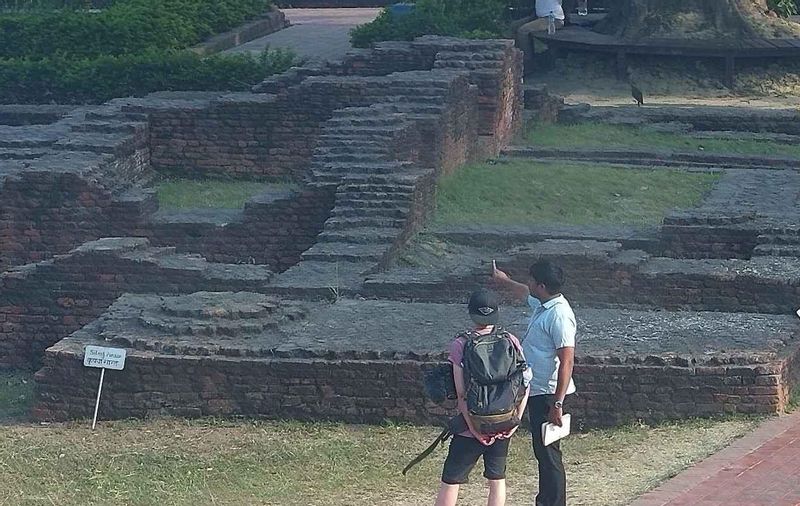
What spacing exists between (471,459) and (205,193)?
309 inches

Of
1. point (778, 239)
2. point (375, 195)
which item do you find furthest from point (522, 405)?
point (375, 195)

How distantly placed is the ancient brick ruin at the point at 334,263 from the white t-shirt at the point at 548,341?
155 centimetres

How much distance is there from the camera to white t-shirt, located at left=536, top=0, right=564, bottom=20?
20.3 metres

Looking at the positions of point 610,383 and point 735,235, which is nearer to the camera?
point 610,383

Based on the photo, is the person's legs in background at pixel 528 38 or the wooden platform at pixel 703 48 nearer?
the wooden platform at pixel 703 48

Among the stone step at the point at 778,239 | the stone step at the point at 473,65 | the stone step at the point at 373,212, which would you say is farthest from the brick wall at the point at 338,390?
the stone step at the point at 473,65

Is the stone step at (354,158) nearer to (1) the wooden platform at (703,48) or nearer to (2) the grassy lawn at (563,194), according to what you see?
(2) the grassy lawn at (563,194)

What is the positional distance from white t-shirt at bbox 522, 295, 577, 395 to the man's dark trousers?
0.05m

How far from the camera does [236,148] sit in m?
14.4

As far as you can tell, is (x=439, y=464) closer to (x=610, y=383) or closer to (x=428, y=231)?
(x=610, y=383)

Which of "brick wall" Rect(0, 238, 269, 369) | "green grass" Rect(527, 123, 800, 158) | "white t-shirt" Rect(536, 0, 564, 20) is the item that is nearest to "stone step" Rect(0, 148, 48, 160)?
"brick wall" Rect(0, 238, 269, 369)

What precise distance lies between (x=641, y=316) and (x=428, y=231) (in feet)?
10.8

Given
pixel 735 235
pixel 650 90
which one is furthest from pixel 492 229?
pixel 650 90

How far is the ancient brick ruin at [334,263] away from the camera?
27.1ft
